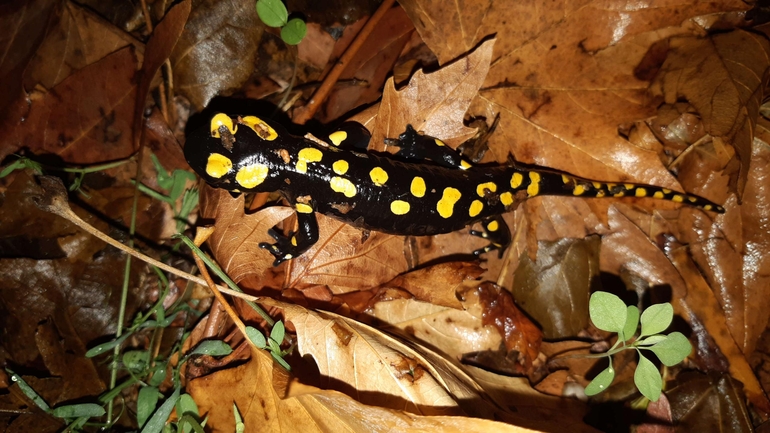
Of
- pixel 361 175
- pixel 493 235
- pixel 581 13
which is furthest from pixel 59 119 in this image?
pixel 581 13

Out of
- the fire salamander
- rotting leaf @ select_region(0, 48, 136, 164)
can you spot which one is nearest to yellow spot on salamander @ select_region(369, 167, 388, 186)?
the fire salamander

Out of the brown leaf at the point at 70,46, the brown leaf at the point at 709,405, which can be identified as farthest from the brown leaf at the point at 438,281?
the brown leaf at the point at 70,46

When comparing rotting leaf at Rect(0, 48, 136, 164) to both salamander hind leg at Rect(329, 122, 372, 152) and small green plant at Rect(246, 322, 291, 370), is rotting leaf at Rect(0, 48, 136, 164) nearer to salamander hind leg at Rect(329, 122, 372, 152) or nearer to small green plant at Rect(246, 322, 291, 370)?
salamander hind leg at Rect(329, 122, 372, 152)

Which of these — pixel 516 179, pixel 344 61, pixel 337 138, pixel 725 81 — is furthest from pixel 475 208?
pixel 725 81

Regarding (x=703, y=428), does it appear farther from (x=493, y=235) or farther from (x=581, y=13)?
(x=581, y=13)

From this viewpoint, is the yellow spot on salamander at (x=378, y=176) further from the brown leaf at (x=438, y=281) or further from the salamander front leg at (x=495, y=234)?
the salamander front leg at (x=495, y=234)

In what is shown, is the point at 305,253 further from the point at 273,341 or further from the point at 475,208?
the point at 475,208

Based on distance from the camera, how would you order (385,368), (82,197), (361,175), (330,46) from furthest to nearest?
(330,46) → (82,197) → (361,175) → (385,368)
